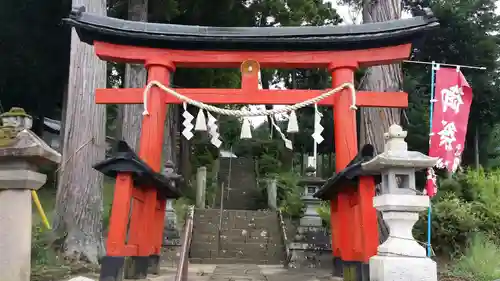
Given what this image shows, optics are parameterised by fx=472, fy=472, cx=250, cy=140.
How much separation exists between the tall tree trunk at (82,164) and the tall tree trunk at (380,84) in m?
4.93

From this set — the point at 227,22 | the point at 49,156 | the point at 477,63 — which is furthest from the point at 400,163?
the point at 477,63

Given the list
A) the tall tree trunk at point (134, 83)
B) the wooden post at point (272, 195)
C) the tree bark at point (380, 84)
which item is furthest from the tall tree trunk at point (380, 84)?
the wooden post at point (272, 195)

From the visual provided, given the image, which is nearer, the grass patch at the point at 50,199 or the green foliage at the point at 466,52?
the grass patch at the point at 50,199

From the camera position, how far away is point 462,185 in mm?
11156

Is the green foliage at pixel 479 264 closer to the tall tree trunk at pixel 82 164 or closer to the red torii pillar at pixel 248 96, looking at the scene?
the red torii pillar at pixel 248 96

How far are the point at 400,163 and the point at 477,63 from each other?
45.0 ft

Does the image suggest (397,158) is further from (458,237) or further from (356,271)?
(458,237)

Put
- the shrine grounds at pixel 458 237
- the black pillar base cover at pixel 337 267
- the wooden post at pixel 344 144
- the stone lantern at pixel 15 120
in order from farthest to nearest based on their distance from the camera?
the black pillar base cover at pixel 337 267 < the shrine grounds at pixel 458 237 < the wooden post at pixel 344 144 < the stone lantern at pixel 15 120

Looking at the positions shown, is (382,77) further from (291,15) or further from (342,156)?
(291,15)

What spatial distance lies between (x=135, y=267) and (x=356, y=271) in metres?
3.19

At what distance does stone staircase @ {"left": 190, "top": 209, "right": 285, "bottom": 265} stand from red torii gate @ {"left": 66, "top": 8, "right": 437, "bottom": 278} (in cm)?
387

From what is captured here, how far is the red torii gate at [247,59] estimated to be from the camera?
703 cm

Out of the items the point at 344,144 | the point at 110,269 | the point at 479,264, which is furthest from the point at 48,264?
the point at 479,264

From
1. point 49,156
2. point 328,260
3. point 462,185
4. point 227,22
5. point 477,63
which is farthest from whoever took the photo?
point 477,63
